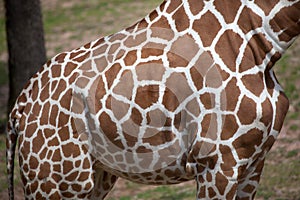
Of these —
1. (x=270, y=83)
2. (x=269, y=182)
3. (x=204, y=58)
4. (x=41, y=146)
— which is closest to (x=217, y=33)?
(x=204, y=58)

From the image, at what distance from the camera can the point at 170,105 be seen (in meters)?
4.07

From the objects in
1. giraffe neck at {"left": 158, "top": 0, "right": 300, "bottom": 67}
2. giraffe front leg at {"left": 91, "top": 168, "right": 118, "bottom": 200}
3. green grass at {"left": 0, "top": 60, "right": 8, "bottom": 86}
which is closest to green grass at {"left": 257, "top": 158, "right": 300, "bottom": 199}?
giraffe front leg at {"left": 91, "top": 168, "right": 118, "bottom": 200}

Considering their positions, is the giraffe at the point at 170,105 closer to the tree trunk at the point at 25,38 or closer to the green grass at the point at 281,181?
the green grass at the point at 281,181

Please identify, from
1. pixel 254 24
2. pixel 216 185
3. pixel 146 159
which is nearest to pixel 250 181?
pixel 216 185

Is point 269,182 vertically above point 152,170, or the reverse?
point 152,170

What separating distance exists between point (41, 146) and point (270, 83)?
1.50 metres

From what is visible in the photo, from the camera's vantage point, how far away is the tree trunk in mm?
8828

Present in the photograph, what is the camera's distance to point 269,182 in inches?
296

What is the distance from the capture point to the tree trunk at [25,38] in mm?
8828

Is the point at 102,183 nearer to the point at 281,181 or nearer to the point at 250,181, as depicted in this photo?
the point at 250,181

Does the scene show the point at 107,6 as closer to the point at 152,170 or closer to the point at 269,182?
the point at 269,182

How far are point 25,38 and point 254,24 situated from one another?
5.44m

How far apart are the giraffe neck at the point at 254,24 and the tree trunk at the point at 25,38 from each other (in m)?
5.09

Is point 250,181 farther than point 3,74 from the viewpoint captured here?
No
